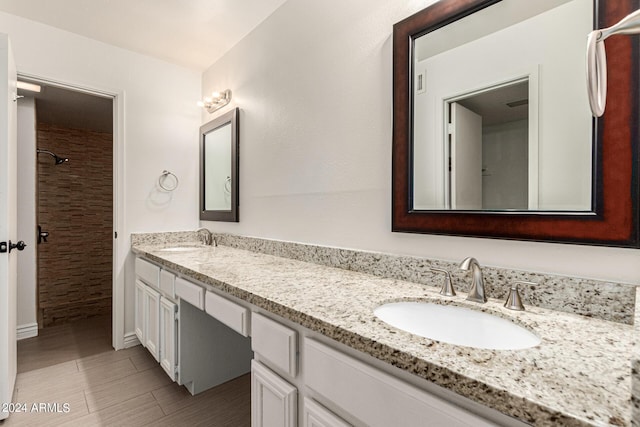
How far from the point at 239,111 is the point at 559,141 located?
6.62ft

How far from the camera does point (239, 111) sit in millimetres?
2340

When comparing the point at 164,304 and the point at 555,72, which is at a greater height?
the point at 555,72

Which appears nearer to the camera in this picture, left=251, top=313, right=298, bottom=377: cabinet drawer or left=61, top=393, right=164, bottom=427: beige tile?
left=251, top=313, right=298, bottom=377: cabinet drawer

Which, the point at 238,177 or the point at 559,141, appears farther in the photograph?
the point at 238,177

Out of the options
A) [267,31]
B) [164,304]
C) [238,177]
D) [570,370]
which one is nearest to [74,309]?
[164,304]

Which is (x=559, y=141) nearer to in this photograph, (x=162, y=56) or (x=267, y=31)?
(x=267, y=31)

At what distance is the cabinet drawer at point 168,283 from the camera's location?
1767 millimetres

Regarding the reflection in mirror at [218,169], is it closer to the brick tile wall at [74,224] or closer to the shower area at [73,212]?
the shower area at [73,212]

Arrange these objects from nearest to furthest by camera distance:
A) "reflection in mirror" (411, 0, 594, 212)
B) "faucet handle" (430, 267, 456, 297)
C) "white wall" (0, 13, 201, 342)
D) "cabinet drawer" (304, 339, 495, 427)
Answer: "cabinet drawer" (304, 339, 495, 427)
"reflection in mirror" (411, 0, 594, 212)
"faucet handle" (430, 267, 456, 297)
"white wall" (0, 13, 201, 342)

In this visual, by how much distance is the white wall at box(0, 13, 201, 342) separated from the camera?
215cm

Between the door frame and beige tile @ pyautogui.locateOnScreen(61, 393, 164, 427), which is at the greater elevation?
the door frame

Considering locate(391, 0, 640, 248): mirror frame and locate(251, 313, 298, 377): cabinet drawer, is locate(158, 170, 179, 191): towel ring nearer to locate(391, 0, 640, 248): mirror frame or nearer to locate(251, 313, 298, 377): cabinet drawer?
locate(251, 313, 298, 377): cabinet drawer

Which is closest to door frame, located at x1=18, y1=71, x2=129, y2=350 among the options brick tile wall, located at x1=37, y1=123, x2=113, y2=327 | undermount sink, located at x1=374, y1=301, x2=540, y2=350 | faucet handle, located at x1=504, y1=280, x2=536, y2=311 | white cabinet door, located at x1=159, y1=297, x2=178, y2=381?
white cabinet door, located at x1=159, y1=297, x2=178, y2=381

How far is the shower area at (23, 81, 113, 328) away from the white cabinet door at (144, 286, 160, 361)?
158 cm
